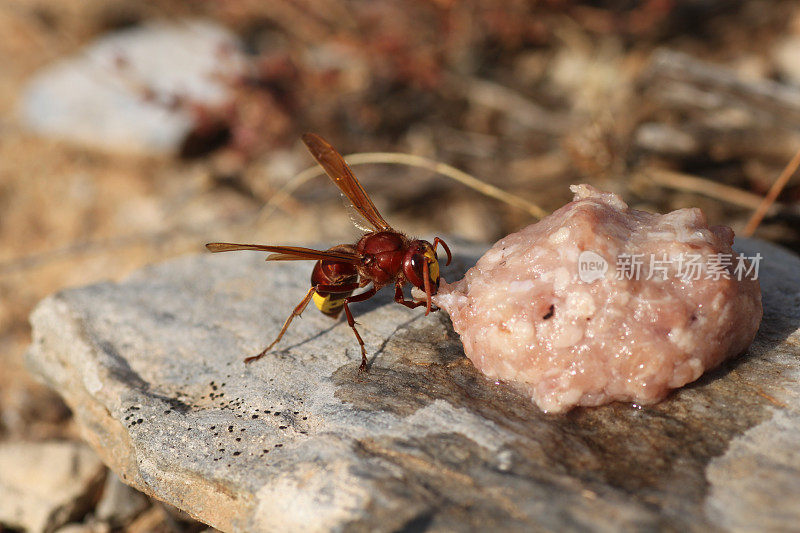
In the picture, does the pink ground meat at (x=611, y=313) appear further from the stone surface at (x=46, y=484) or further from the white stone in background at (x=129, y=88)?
the white stone in background at (x=129, y=88)

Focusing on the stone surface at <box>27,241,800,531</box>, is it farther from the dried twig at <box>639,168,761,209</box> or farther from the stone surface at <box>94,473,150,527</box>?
the dried twig at <box>639,168,761,209</box>

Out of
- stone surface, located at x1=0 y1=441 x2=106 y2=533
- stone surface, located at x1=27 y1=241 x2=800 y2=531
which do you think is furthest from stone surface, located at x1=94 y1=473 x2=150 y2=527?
stone surface, located at x1=27 y1=241 x2=800 y2=531

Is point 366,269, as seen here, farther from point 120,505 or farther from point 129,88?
point 129,88

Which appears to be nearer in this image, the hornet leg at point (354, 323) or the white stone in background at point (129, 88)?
the hornet leg at point (354, 323)

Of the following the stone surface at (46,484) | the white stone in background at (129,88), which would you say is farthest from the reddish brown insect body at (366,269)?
the white stone in background at (129,88)

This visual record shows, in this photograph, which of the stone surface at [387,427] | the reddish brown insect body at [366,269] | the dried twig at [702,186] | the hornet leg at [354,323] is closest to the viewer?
the stone surface at [387,427]
